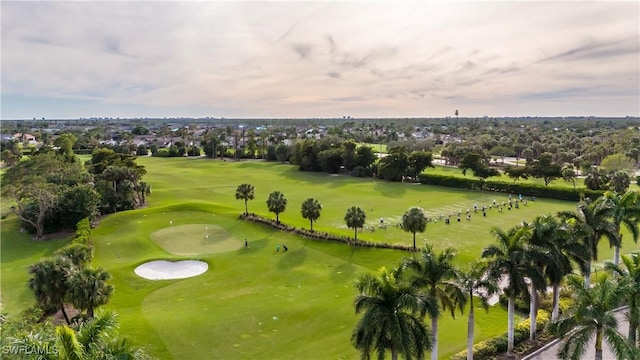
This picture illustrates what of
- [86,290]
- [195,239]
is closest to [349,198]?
[195,239]

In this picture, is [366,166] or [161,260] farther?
[366,166]

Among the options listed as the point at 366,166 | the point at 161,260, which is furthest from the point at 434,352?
the point at 366,166

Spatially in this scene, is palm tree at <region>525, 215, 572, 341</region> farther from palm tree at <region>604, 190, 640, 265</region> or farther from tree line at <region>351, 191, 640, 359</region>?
palm tree at <region>604, 190, 640, 265</region>

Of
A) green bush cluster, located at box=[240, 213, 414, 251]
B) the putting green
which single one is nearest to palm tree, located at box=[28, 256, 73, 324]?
the putting green

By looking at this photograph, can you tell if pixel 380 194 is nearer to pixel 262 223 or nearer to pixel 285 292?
pixel 262 223

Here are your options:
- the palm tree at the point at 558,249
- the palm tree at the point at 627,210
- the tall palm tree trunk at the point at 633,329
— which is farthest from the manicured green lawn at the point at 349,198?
the tall palm tree trunk at the point at 633,329

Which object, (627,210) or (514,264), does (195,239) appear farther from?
(627,210)

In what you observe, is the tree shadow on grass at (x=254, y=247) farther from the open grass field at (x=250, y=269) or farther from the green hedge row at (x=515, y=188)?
the green hedge row at (x=515, y=188)
